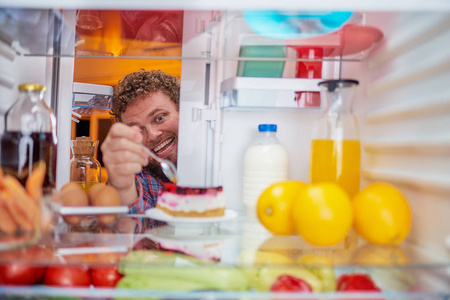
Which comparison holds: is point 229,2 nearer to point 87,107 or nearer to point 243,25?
point 243,25

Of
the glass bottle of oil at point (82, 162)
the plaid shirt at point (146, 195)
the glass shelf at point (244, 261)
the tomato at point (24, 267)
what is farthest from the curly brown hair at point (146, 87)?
the tomato at point (24, 267)

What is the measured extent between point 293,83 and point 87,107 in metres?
1.07

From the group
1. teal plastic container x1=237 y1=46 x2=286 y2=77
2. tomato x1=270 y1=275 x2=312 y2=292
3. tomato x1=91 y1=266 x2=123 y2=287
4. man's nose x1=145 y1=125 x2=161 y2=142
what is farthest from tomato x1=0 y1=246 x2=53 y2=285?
man's nose x1=145 y1=125 x2=161 y2=142

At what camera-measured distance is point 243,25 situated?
3.34 ft

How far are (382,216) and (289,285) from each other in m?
0.23

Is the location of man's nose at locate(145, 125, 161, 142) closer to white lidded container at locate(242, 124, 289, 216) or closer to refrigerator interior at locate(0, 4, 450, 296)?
refrigerator interior at locate(0, 4, 450, 296)

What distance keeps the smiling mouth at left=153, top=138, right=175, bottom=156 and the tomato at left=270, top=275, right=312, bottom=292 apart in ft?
5.60

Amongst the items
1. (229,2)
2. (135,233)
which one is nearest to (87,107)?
(135,233)

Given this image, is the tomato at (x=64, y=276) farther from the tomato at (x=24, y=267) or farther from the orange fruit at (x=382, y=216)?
the orange fruit at (x=382, y=216)

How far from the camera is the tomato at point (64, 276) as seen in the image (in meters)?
0.75

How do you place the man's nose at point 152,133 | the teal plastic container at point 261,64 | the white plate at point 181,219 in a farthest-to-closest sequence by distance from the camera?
the man's nose at point 152,133, the teal plastic container at point 261,64, the white plate at point 181,219

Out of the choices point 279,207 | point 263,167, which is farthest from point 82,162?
point 279,207

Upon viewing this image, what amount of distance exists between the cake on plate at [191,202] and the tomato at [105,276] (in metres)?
0.18

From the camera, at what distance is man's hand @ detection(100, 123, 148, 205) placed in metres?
0.98
